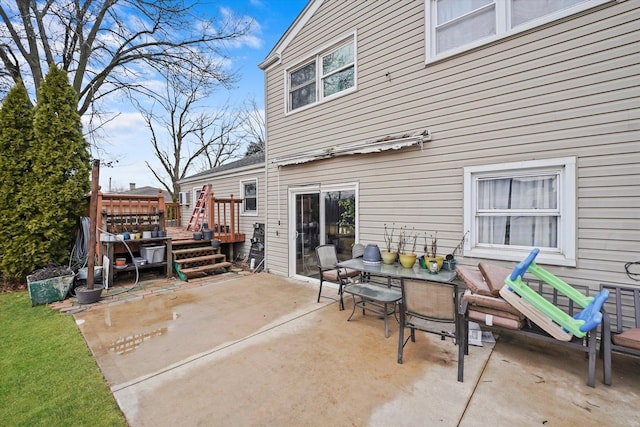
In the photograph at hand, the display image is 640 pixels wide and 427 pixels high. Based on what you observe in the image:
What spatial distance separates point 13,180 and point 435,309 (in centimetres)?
877

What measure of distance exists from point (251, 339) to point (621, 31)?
5.65m

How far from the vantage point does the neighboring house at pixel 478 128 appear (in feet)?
10.2

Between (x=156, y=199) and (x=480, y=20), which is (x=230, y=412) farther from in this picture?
(x=156, y=199)

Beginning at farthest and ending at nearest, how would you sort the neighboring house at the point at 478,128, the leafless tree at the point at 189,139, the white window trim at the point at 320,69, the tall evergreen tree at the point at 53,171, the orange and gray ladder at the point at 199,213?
the leafless tree at the point at 189,139, the orange and gray ladder at the point at 199,213, the tall evergreen tree at the point at 53,171, the white window trim at the point at 320,69, the neighboring house at the point at 478,128

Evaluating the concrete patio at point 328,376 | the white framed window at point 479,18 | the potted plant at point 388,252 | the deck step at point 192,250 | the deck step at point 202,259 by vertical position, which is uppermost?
the white framed window at point 479,18

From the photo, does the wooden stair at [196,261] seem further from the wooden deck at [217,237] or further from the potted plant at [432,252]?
the potted plant at [432,252]

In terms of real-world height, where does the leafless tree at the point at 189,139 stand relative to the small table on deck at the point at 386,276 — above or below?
above

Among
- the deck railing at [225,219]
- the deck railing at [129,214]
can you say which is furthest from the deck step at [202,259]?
the deck railing at [129,214]

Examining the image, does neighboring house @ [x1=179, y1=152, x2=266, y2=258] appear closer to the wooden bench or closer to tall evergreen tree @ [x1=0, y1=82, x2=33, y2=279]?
tall evergreen tree @ [x1=0, y1=82, x2=33, y2=279]

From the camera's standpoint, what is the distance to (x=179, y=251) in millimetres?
7137

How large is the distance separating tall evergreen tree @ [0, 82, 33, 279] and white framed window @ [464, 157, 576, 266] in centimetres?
895

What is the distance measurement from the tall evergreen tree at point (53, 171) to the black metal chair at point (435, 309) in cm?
758

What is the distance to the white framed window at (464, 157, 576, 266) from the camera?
3.32 metres

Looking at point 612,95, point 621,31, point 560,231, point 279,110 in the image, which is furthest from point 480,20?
point 279,110
